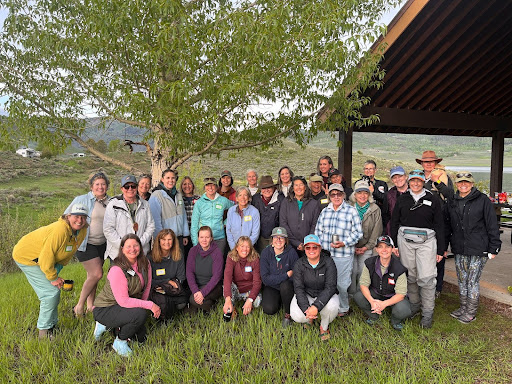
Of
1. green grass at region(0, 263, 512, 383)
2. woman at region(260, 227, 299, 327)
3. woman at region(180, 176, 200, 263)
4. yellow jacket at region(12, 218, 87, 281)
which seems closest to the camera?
green grass at region(0, 263, 512, 383)

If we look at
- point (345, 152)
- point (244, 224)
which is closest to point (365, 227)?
point (244, 224)

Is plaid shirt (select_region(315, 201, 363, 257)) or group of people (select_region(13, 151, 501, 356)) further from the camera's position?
Result: plaid shirt (select_region(315, 201, 363, 257))

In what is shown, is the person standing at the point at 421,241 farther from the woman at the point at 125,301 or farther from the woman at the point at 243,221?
the woman at the point at 125,301

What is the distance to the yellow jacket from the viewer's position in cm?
376

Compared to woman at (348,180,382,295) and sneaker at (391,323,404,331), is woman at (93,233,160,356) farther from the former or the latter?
sneaker at (391,323,404,331)

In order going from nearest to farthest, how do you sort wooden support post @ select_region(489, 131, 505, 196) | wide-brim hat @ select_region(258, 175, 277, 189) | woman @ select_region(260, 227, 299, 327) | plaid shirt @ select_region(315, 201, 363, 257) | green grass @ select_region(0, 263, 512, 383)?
1. green grass @ select_region(0, 263, 512, 383)
2. plaid shirt @ select_region(315, 201, 363, 257)
3. woman @ select_region(260, 227, 299, 327)
4. wide-brim hat @ select_region(258, 175, 277, 189)
5. wooden support post @ select_region(489, 131, 505, 196)

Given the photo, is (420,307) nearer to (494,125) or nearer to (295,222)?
(295,222)

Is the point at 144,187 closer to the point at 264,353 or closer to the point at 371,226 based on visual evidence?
the point at 264,353

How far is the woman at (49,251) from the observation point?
378cm

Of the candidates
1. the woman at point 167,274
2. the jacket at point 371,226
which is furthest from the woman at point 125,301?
the jacket at point 371,226

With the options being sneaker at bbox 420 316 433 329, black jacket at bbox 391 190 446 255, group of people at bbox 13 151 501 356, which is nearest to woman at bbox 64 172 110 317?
group of people at bbox 13 151 501 356

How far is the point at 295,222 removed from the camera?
4.74 m

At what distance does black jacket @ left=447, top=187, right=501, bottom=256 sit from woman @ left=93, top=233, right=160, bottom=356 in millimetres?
3760

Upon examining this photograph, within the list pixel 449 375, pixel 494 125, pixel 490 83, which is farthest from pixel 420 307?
pixel 494 125
